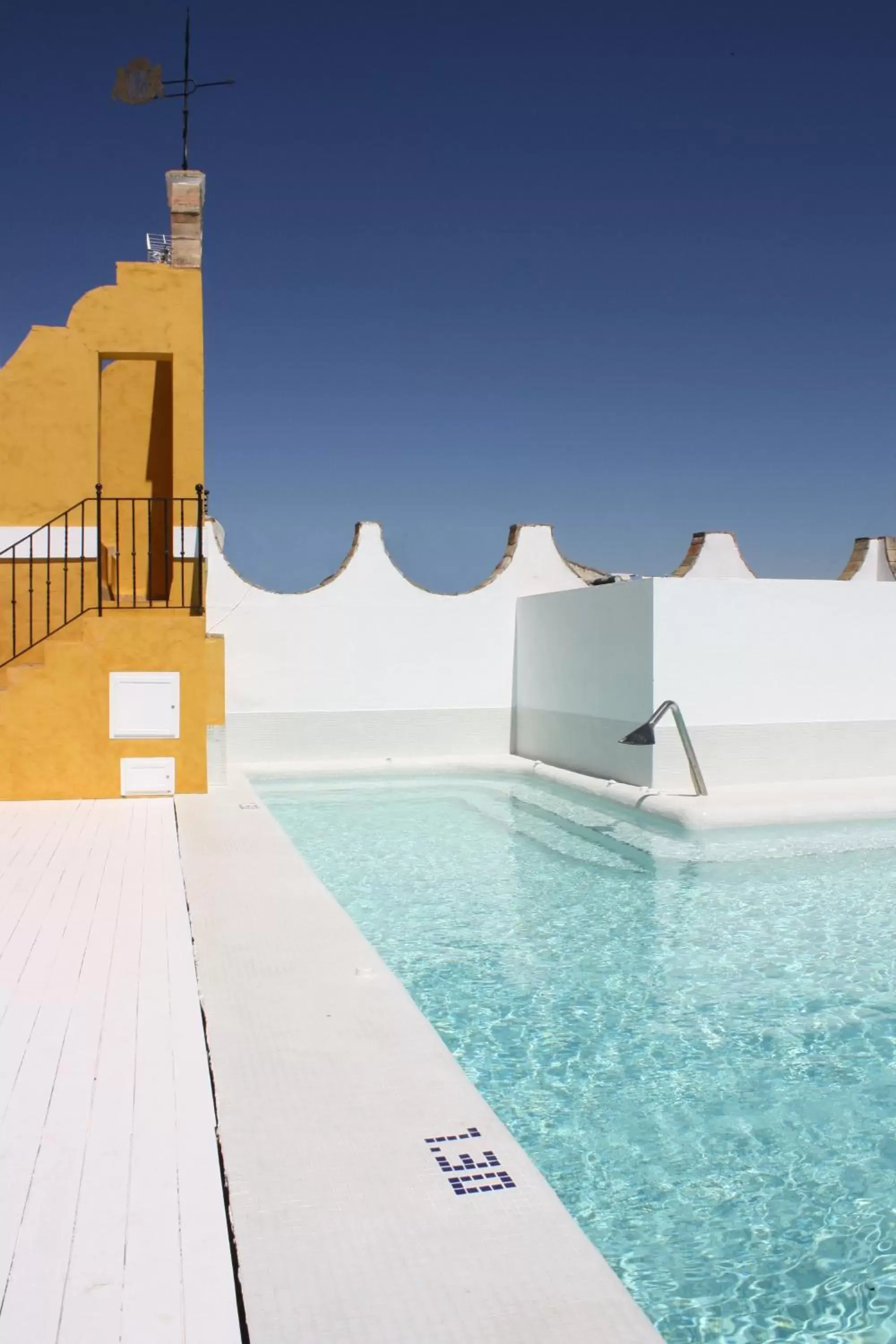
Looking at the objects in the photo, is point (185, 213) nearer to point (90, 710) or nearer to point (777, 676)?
point (90, 710)

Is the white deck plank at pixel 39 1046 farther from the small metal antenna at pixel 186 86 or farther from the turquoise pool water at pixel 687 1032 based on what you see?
the small metal antenna at pixel 186 86

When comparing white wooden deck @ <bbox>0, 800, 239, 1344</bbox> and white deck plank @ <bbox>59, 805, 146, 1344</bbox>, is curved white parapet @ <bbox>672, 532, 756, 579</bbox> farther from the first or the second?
white deck plank @ <bbox>59, 805, 146, 1344</bbox>

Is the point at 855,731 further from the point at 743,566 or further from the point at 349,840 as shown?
the point at 349,840

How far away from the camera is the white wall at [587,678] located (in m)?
10.6

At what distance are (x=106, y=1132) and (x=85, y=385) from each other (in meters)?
8.63

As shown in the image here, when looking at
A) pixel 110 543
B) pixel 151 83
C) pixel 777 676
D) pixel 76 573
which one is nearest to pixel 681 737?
pixel 777 676

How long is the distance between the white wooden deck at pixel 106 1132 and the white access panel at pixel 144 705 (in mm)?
3047

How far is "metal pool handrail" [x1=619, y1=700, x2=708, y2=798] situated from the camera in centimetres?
933

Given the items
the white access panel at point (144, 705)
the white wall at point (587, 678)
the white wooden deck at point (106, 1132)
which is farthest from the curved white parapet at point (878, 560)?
the white wooden deck at point (106, 1132)

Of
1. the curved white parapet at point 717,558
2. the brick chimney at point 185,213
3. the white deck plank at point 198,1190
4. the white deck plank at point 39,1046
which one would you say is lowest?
the white deck plank at point 39,1046

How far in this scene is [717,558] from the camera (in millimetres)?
14336

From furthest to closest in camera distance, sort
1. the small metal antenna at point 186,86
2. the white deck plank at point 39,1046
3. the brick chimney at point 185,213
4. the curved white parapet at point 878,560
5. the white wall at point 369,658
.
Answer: the curved white parapet at point 878,560 < the white wall at point 369,658 < the small metal antenna at point 186,86 < the brick chimney at point 185,213 < the white deck plank at point 39,1046

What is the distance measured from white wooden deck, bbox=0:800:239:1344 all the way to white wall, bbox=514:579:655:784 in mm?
6429

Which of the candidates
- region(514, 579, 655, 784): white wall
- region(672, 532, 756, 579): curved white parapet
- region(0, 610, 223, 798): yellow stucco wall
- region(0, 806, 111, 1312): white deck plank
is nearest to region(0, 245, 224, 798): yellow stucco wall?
region(0, 610, 223, 798): yellow stucco wall
